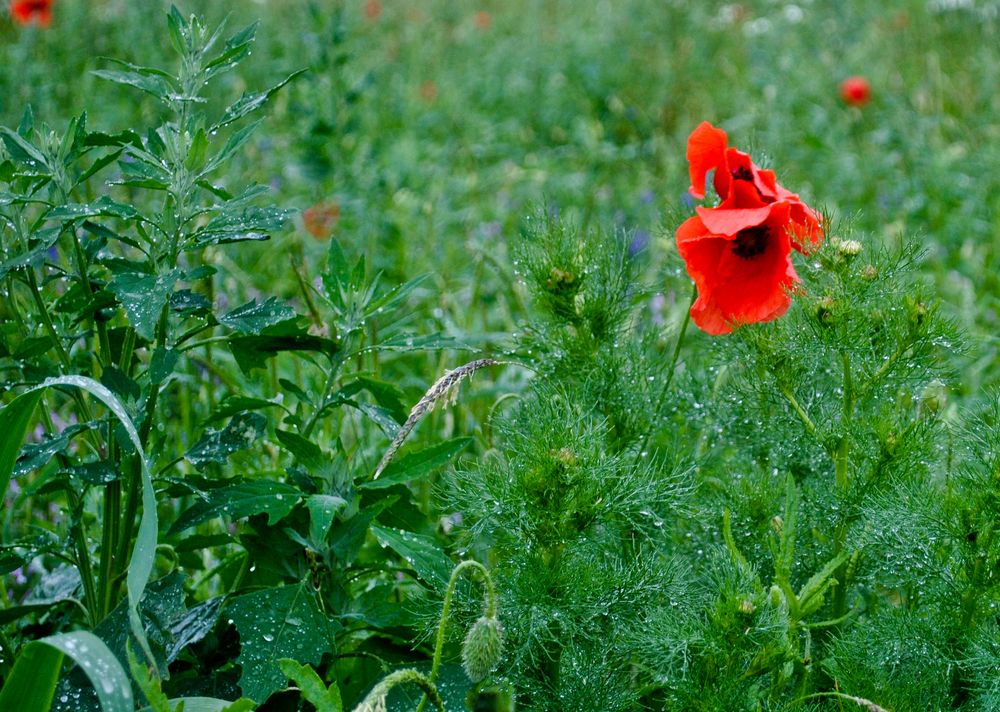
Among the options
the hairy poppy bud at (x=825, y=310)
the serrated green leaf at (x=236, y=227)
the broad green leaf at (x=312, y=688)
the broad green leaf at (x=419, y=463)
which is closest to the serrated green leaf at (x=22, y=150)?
the serrated green leaf at (x=236, y=227)

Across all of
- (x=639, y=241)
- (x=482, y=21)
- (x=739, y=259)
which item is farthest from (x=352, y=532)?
(x=482, y=21)

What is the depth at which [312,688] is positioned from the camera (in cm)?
110

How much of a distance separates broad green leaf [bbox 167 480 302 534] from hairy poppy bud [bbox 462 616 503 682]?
1.11 ft

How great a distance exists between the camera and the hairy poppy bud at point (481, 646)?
1040 mm

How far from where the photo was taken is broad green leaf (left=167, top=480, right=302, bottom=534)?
1.30 meters

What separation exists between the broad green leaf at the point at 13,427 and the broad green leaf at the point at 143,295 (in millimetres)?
141

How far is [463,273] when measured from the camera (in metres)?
3.45

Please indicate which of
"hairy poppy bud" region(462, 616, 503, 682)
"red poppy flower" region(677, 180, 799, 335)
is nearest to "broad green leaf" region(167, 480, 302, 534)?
"hairy poppy bud" region(462, 616, 503, 682)

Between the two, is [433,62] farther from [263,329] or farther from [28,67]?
[263,329]

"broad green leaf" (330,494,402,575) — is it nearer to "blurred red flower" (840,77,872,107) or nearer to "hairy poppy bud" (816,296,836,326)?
"hairy poppy bud" (816,296,836,326)

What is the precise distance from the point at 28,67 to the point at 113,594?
9.91 feet

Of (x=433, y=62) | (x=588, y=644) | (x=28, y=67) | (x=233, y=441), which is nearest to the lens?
(x=588, y=644)

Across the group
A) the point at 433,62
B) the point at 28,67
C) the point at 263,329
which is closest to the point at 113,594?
the point at 263,329

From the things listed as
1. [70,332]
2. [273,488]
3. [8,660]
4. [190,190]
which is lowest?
[8,660]
